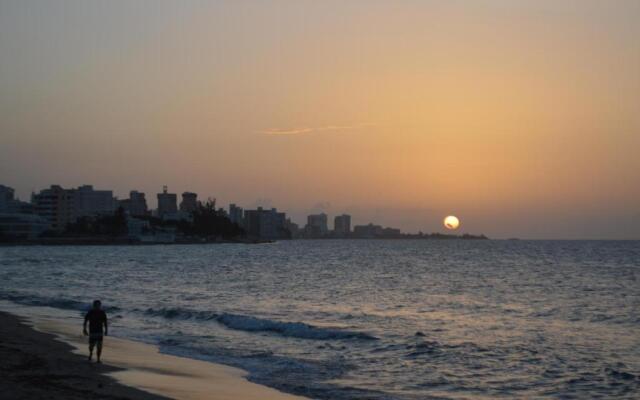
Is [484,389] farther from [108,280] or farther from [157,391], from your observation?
[108,280]

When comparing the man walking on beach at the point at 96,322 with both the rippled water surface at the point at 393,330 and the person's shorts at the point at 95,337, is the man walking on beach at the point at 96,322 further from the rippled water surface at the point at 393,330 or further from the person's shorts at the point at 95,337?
the rippled water surface at the point at 393,330

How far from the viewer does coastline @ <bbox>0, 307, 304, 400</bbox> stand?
17781mm

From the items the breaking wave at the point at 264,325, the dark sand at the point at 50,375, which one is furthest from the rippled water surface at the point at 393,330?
the dark sand at the point at 50,375

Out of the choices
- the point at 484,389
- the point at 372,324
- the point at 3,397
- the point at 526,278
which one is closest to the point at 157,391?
the point at 3,397

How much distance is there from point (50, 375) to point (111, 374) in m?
1.92

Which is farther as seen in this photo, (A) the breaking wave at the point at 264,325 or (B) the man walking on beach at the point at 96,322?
(A) the breaking wave at the point at 264,325

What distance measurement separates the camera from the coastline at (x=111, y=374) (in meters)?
17.8

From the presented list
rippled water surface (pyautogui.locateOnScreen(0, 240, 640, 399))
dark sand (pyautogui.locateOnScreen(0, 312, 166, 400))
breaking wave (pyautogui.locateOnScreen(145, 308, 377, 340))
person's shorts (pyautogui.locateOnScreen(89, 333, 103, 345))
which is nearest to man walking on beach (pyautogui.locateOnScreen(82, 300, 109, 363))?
person's shorts (pyautogui.locateOnScreen(89, 333, 103, 345))

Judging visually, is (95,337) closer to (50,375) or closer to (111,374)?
(111,374)

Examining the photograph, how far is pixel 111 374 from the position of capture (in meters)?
21.0

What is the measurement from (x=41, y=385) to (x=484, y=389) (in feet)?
37.7

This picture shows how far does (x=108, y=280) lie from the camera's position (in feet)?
232

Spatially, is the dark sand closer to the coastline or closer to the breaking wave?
the coastline

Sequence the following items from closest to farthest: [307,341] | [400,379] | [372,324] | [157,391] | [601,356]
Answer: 1. [157,391]
2. [400,379]
3. [601,356]
4. [307,341]
5. [372,324]
